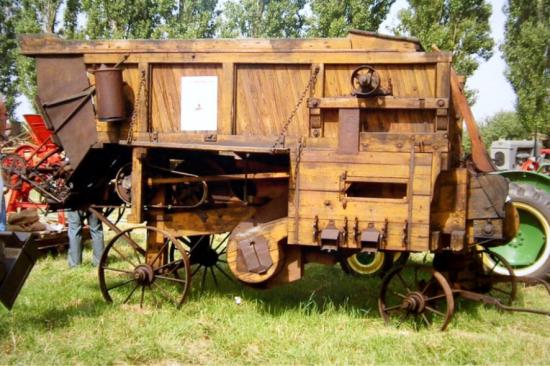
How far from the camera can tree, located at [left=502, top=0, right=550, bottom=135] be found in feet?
78.2

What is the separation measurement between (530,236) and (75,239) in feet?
21.6

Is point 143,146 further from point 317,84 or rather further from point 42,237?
point 42,237

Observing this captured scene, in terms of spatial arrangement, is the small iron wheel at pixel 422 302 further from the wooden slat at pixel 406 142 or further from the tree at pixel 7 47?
the tree at pixel 7 47

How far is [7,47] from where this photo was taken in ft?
110

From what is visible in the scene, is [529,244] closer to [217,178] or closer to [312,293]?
[312,293]

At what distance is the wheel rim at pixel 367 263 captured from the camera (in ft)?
26.1

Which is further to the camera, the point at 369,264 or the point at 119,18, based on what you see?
the point at 119,18

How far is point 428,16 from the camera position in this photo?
1931cm

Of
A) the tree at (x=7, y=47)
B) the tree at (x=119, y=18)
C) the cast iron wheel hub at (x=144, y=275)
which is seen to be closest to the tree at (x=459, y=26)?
the tree at (x=119, y=18)

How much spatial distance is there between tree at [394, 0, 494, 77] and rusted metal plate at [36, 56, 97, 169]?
1488cm

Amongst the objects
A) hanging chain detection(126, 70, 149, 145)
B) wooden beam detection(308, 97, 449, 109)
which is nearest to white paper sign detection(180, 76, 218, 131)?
hanging chain detection(126, 70, 149, 145)

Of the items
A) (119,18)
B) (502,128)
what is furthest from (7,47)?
(502,128)

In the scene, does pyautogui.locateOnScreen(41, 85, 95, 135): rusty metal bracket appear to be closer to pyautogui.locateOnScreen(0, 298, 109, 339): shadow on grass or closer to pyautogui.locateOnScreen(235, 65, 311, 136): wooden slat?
pyautogui.locateOnScreen(235, 65, 311, 136): wooden slat

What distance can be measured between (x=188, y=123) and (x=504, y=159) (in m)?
7.36
